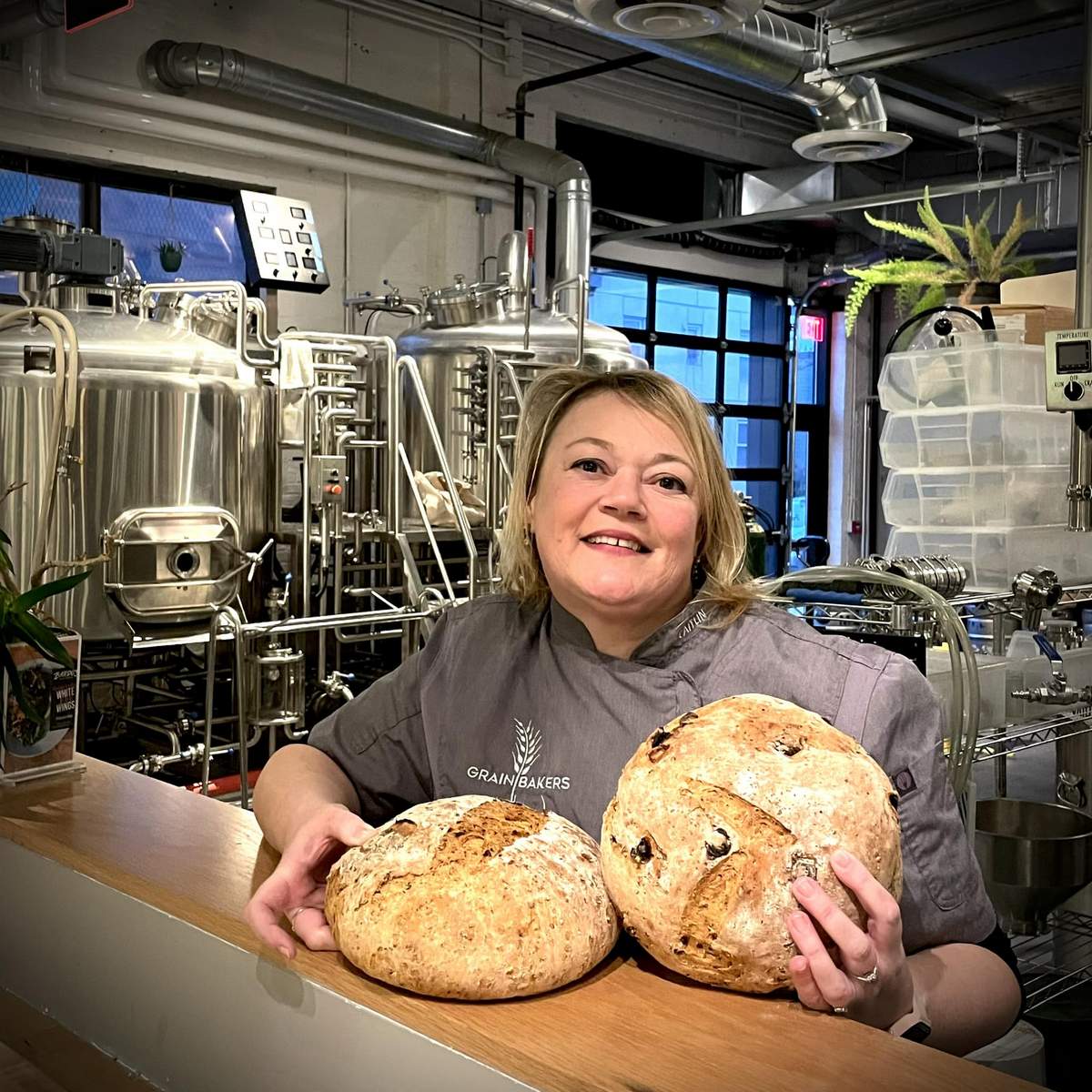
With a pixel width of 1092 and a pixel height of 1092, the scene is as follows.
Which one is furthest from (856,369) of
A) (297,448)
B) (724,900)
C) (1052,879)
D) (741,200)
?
(724,900)

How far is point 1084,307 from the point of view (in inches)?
126

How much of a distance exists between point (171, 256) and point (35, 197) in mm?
722

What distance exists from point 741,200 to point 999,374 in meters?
6.53

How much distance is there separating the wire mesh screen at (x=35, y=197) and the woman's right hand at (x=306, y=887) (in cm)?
581

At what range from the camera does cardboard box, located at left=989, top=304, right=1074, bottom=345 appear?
3627mm

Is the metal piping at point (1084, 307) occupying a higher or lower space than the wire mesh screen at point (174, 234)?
lower

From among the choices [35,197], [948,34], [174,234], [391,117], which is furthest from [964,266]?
[35,197]

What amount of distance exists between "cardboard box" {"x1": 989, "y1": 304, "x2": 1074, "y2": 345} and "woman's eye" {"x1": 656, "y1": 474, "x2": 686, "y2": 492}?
2.59m

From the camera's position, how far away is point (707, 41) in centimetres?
656

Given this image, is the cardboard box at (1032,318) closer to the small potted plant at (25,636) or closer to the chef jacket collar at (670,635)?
the chef jacket collar at (670,635)

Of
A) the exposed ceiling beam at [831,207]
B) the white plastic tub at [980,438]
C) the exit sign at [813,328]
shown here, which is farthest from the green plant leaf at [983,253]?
the exit sign at [813,328]

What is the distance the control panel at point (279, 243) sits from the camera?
5.52 metres

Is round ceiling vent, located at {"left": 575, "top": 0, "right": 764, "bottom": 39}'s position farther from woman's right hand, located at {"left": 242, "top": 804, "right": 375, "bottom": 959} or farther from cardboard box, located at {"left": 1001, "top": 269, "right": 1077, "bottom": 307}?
woman's right hand, located at {"left": 242, "top": 804, "right": 375, "bottom": 959}

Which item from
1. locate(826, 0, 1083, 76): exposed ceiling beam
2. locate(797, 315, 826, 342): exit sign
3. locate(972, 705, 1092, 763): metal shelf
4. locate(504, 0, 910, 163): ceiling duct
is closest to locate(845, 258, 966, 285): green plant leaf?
locate(826, 0, 1083, 76): exposed ceiling beam
